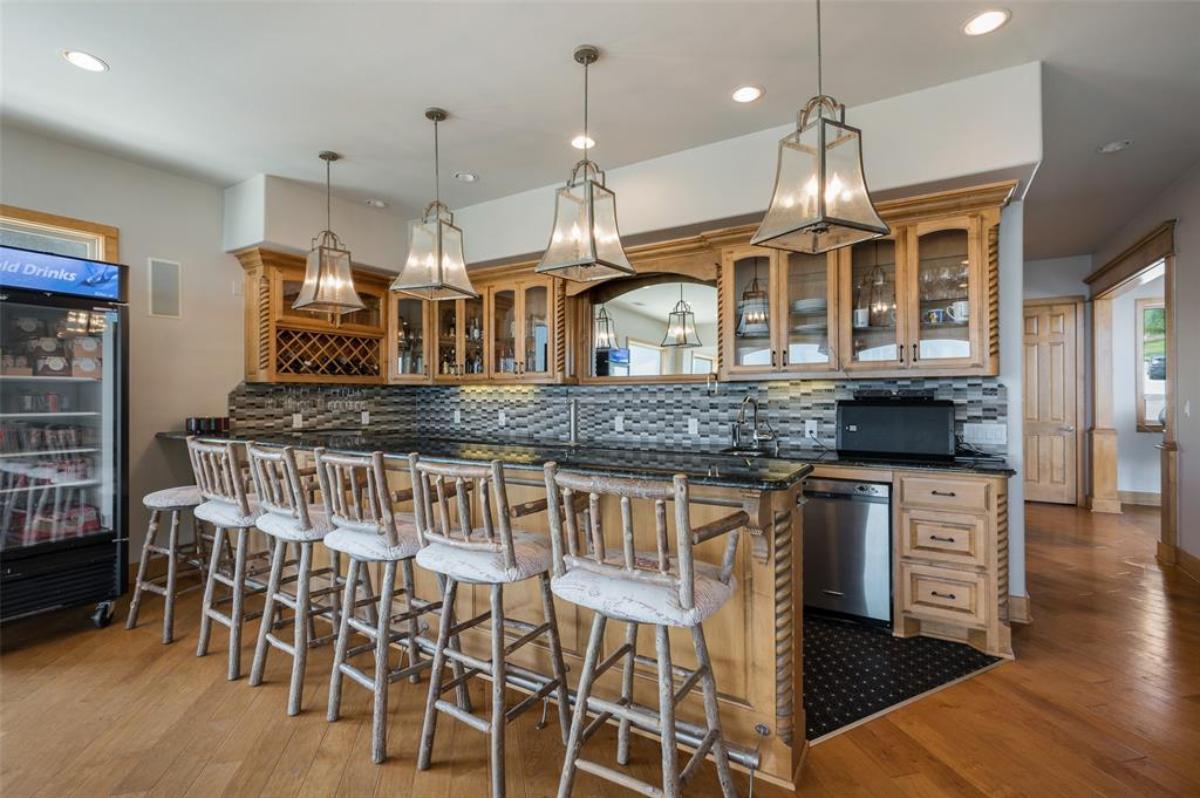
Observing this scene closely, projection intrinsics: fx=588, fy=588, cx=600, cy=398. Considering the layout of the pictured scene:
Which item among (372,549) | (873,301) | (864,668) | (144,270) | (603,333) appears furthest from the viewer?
(603,333)

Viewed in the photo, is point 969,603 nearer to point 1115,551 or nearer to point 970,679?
point 970,679

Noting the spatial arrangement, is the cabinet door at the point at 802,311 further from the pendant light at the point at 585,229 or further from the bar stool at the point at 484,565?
the bar stool at the point at 484,565

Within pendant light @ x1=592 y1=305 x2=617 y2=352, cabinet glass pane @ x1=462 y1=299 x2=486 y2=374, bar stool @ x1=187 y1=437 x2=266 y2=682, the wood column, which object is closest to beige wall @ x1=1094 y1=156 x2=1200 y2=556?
the wood column

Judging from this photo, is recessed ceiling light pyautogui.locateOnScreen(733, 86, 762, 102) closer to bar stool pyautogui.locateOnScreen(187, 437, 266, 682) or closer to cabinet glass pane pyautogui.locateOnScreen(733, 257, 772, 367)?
cabinet glass pane pyautogui.locateOnScreen(733, 257, 772, 367)

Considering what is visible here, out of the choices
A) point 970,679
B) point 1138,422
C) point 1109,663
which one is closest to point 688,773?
point 970,679

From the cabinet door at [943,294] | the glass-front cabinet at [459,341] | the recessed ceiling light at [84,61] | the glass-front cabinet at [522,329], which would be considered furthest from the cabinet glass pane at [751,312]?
the recessed ceiling light at [84,61]

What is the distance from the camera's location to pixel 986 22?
7.78 ft

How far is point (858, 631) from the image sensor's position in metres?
3.01

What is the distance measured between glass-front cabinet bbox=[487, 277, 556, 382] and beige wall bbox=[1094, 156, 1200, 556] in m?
4.31

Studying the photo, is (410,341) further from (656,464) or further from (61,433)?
(656,464)

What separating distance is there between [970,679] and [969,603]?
1.26 feet

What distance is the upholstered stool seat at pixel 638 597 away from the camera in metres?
1.51

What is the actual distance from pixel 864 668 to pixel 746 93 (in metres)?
2.79

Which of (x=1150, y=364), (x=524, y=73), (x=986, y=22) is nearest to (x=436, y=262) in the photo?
(x=524, y=73)
